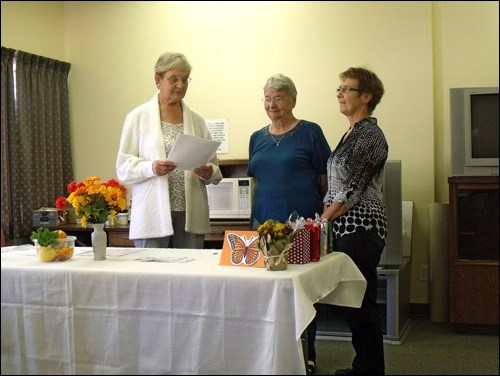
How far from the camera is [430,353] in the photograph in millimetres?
2439

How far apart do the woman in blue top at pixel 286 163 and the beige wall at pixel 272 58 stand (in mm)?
1078

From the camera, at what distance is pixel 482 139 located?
1.83 meters

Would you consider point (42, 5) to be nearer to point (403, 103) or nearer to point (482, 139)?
point (403, 103)

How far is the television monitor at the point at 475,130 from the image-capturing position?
1877 mm

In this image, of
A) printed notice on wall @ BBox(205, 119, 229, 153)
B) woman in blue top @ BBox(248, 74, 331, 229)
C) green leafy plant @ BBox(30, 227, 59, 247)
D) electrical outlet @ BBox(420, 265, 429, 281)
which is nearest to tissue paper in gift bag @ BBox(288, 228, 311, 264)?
woman in blue top @ BBox(248, 74, 331, 229)

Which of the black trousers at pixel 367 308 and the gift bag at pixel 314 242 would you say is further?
the black trousers at pixel 367 308

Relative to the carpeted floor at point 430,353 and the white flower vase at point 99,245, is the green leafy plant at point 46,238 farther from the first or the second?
the carpeted floor at point 430,353

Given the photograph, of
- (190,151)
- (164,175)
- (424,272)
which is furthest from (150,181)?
(424,272)

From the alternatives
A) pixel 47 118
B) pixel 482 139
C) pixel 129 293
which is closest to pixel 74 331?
pixel 129 293

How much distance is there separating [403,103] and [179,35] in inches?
52.3

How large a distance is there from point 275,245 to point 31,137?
2.20 meters

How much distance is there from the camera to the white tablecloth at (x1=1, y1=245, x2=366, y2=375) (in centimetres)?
142

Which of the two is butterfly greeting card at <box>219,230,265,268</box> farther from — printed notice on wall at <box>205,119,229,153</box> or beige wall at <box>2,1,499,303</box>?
printed notice on wall at <box>205,119,229,153</box>

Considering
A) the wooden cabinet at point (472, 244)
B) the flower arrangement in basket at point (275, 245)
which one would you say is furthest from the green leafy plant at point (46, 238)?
the wooden cabinet at point (472, 244)
